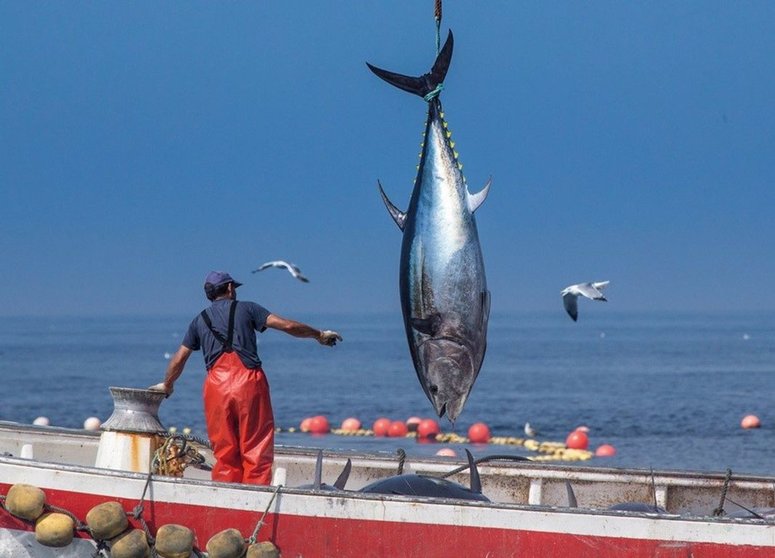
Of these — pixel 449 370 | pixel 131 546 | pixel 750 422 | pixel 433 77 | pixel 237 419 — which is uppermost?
pixel 433 77

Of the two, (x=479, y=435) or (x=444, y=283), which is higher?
(x=444, y=283)

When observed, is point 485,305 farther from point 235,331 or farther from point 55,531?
point 55,531

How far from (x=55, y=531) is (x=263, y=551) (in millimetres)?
1355

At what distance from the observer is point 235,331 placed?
845cm

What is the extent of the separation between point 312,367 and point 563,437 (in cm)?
3813

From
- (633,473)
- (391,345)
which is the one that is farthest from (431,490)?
(391,345)

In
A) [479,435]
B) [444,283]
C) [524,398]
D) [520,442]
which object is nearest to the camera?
[444,283]

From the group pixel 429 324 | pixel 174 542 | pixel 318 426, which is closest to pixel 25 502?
pixel 174 542

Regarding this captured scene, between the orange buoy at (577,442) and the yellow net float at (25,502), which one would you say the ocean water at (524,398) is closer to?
the orange buoy at (577,442)

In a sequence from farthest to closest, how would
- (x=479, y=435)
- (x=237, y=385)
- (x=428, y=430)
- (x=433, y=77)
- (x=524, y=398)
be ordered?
(x=524, y=398), (x=428, y=430), (x=479, y=435), (x=237, y=385), (x=433, y=77)

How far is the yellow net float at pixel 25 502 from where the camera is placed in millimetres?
8016

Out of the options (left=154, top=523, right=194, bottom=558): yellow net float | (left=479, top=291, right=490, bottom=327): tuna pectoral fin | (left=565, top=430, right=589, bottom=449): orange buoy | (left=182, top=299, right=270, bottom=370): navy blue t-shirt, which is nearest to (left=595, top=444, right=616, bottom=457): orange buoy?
(left=565, top=430, right=589, bottom=449): orange buoy

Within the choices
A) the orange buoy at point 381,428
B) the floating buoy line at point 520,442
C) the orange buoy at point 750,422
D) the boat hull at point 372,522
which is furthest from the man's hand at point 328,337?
the orange buoy at point 750,422

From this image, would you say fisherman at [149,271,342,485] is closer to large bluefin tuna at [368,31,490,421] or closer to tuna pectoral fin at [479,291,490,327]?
large bluefin tuna at [368,31,490,421]
